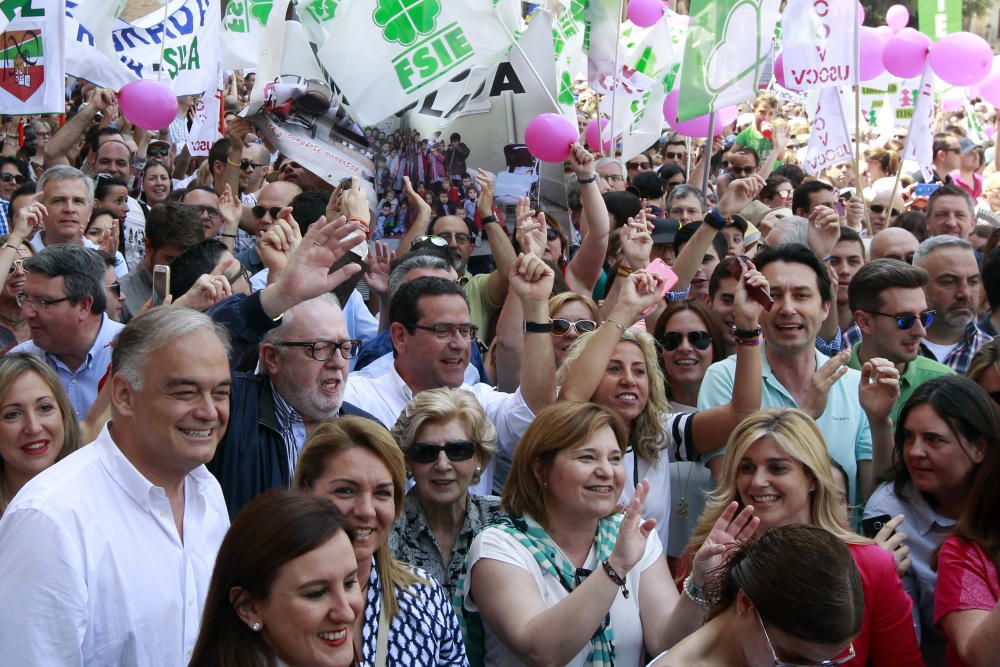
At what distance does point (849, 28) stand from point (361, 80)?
3.77m

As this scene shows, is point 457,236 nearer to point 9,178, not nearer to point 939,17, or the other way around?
point 9,178

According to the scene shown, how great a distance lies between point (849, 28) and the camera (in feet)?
28.4

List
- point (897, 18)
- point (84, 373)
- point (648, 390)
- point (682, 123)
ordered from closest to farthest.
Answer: point (648, 390) → point (84, 373) → point (682, 123) → point (897, 18)

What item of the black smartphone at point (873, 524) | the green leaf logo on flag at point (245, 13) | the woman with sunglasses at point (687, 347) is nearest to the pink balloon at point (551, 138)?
the woman with sunglasses at point (687, 347)

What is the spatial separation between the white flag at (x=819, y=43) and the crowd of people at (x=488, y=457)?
2528 millimetres

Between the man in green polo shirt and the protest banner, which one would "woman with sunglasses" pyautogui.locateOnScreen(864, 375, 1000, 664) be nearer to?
the man in green polo shirt

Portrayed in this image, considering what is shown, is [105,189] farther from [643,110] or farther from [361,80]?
[643,110]

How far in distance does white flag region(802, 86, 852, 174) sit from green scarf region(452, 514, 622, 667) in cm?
651

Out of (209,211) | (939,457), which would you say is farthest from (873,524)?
(209,211)

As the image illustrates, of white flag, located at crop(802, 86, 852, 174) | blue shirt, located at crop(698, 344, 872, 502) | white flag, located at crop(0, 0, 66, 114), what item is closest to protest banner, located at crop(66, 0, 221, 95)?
white flag, located at crop(0, 0, 66, 114)

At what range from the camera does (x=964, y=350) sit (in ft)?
17.8

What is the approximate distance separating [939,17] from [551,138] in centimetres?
495

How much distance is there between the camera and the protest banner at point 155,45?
868 cm

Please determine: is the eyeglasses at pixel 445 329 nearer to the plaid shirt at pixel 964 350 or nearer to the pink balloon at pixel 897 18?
the plaid shirt at pixel 964 350
